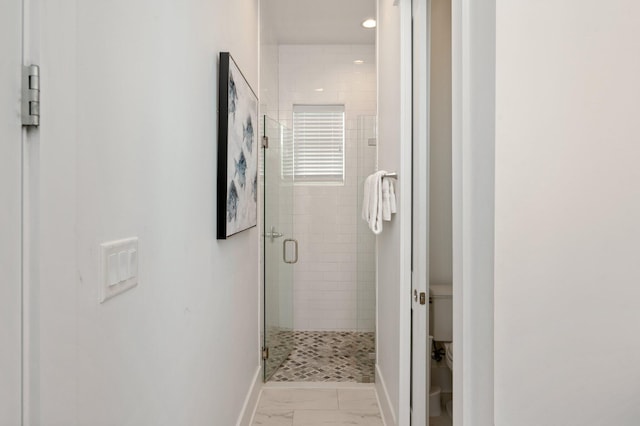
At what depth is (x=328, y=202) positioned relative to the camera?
3.97 meters

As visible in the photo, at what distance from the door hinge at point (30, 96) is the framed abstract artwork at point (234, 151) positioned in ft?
3.42

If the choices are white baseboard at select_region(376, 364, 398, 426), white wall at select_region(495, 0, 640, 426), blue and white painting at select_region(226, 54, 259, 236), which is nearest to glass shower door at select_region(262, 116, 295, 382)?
blue and white painting at select_region(226, 54, 259, 236)

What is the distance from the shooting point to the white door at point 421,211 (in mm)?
1795

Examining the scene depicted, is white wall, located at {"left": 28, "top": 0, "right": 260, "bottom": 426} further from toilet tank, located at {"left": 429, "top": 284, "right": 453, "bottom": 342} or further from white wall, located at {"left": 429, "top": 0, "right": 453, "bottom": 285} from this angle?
white wall, located at {"left": 429, "top": 0, "right": 453, "bottom": 285}

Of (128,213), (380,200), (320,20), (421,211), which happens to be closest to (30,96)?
(128,213)

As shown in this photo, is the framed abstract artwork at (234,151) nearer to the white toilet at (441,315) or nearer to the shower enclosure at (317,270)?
the shower enclosure at (317,270)

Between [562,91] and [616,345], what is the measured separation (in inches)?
22.3

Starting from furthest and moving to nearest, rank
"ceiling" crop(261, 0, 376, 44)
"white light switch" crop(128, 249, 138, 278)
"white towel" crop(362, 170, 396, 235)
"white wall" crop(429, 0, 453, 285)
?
"ceiling" crop(261, 0, 376, 44), "white wall" crop(429, 0, 453, 285), "white towel" crop(362, 170, 396, 235), "white light switch" crop(128, 249, 138, 278)

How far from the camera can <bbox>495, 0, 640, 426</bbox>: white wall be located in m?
0.83

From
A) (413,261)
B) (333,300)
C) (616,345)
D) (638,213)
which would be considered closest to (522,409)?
(616,345)

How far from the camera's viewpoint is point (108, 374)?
796 millimetres

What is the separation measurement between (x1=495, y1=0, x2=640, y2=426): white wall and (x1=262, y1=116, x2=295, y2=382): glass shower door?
2.14 m

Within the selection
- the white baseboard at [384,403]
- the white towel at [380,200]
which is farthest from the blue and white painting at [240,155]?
the white baseboard at [384,403]

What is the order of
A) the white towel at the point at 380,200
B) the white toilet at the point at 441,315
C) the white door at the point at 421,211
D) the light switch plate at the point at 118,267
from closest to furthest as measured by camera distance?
1. the light switch plate at the point at 118,267
2. the white door at the point at 421,211
3. the white towel at the point at 380,200
4. the white toilet at the point at 441,315
